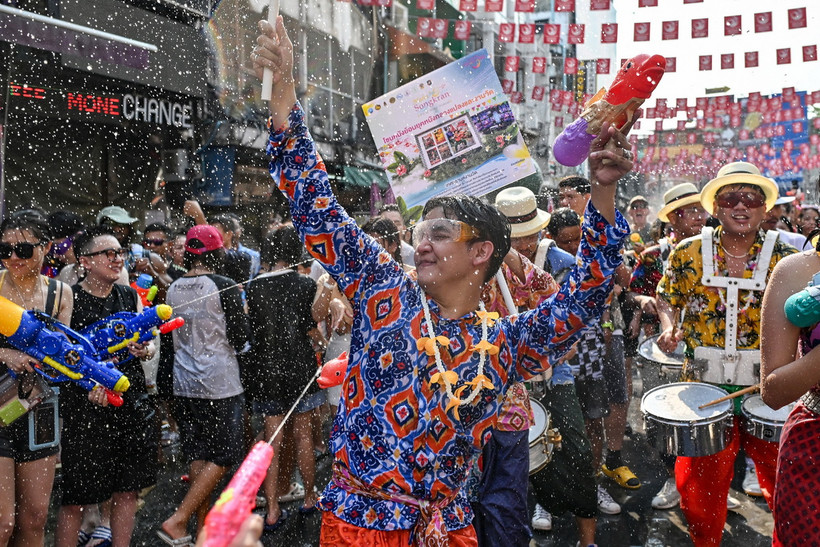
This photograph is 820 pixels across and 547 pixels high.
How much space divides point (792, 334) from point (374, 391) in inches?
51.8

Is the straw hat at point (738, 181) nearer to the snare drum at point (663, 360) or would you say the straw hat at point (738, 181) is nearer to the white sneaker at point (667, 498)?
the snare drum at point (663, 360)

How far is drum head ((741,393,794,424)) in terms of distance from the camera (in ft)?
11.2

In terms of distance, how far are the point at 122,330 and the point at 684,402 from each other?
9.83 ft

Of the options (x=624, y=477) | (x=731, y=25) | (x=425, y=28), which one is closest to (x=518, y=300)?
(x=624, y=477)

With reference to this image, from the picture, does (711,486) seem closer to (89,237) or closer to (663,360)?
(663,360)

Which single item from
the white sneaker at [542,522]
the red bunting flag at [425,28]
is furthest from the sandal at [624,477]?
the red bunting flag at [425,28]

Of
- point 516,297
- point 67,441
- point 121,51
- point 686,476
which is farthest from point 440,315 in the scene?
point 121,51

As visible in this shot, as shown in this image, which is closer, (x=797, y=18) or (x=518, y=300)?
(x=518, y=300)

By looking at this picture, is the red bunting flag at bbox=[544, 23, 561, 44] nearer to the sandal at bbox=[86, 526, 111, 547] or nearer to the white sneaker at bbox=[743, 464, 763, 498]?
the white sneaker at bbox=[743, 464, 763, 498]

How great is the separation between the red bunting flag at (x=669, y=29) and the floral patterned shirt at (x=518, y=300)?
7.33 meters

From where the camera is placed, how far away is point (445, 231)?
7.09ft

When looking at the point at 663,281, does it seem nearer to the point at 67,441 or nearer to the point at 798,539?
the point at 798,539

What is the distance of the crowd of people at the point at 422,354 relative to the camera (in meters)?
2.02

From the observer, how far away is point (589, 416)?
16.9 ft
